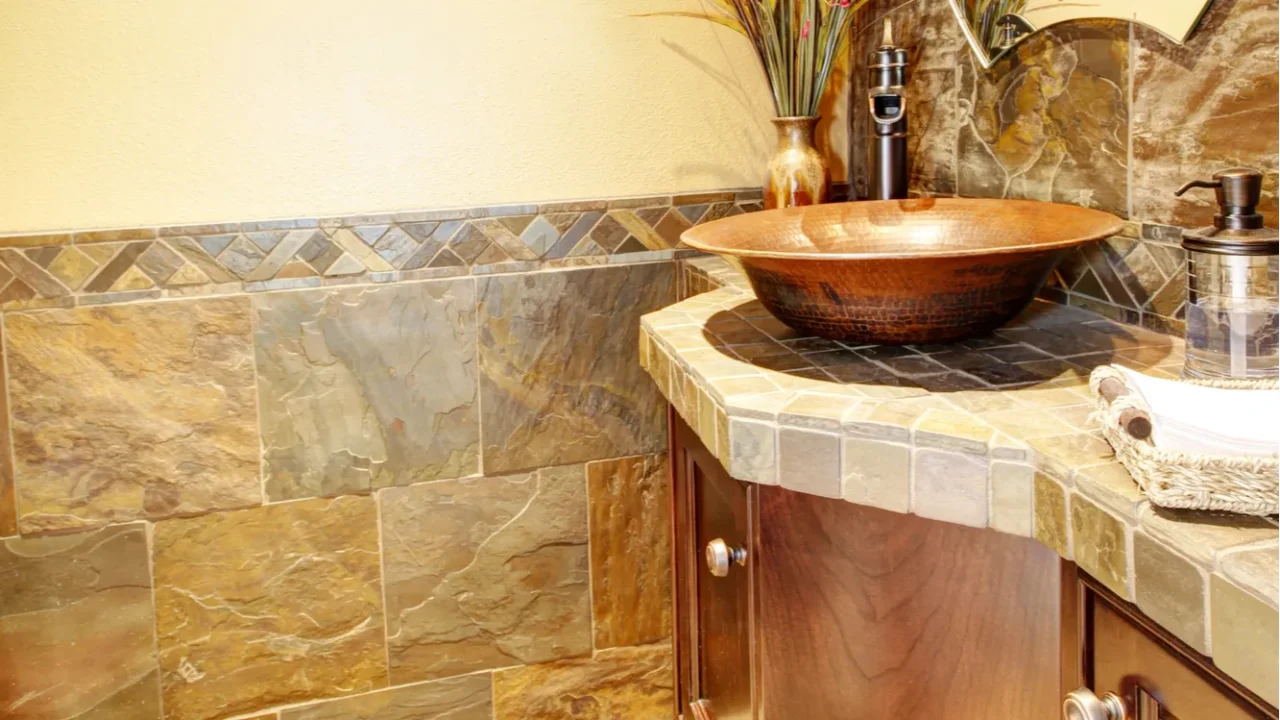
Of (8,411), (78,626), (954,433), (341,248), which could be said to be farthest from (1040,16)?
(78,626)

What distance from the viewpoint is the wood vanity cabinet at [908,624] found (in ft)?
2.88

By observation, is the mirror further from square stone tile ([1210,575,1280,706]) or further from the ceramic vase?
square stone tile ([1210,575,1280,706])

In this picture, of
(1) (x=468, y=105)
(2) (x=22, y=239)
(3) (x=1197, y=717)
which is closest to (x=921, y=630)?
(3) (x=1197, y=717)

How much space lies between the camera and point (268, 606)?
6.68 ft

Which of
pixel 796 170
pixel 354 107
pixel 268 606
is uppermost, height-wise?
pixel 354 107

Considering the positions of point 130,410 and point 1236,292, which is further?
point 130,410

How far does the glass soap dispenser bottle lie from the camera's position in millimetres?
1051

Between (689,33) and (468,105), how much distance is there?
45 centimetres

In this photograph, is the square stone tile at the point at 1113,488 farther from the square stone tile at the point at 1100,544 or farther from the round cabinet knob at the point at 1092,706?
the round cabinet knob at the point at 1092,706

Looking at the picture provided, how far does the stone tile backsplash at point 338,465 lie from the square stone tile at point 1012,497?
1210 millimetres

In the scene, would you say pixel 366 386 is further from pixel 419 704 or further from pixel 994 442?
pixel 994 442

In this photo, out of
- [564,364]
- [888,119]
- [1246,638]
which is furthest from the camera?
[564,364]

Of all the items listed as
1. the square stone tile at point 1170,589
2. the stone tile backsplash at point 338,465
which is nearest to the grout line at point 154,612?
the stone tile backsplash at point 338,465

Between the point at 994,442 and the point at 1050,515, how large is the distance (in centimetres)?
9
